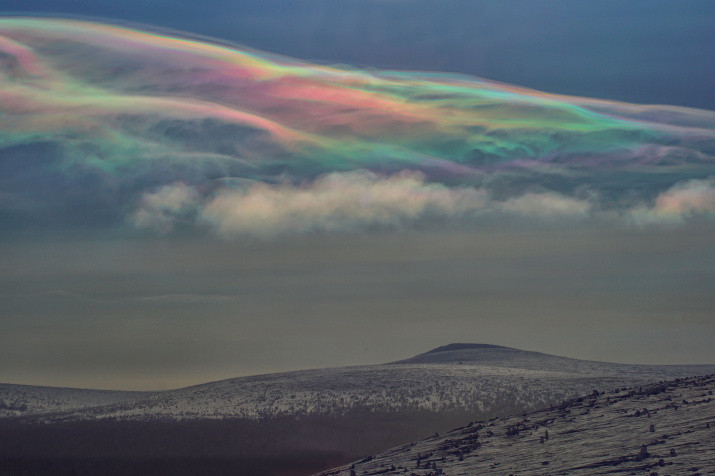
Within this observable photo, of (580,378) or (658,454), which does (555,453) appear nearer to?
(658,454)

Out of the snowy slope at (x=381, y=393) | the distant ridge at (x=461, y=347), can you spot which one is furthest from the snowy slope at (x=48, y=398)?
the distant ridge at (x=461, y=347)

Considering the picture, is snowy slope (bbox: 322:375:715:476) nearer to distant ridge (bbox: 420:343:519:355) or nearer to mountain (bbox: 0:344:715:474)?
mountain (bbox: 0:344:715:474)

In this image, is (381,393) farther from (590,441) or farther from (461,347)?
(461,347)

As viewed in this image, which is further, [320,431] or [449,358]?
[449,358]

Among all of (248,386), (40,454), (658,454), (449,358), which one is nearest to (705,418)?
(658,454)

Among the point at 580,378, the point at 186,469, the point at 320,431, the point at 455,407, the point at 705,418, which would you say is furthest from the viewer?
the point at 580,378

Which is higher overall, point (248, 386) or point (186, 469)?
point (248, 386)
